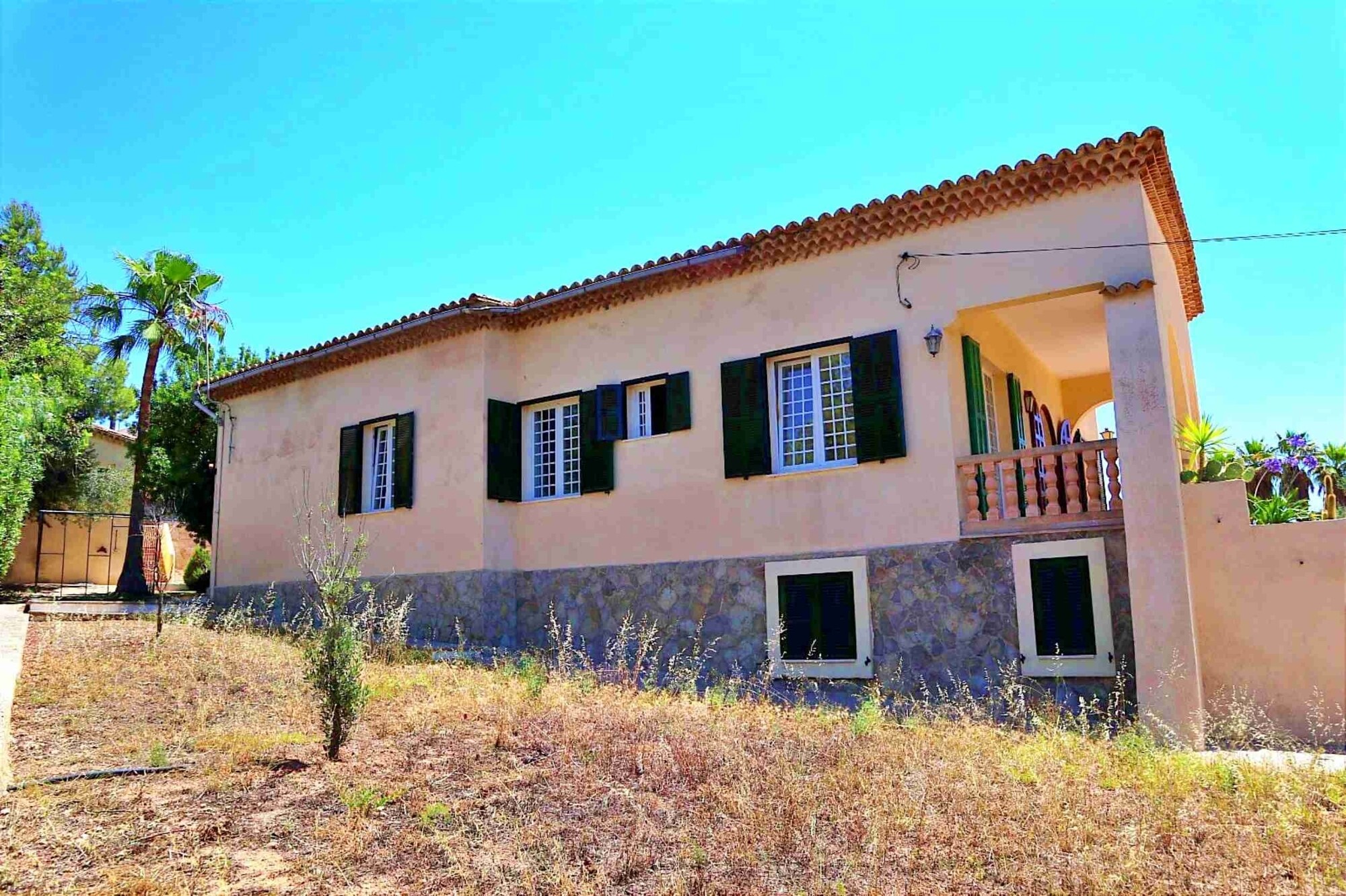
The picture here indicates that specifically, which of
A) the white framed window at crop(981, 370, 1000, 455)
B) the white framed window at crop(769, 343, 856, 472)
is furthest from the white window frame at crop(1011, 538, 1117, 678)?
the white framed window at crop(981, 370, 1000, 455)

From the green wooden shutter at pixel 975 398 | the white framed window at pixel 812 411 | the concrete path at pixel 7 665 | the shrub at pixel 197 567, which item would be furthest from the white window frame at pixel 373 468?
the shrub at pixel 197 567

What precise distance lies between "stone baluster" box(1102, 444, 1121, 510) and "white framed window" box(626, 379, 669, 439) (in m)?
5.69

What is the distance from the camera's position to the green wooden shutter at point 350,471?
51.5 feet

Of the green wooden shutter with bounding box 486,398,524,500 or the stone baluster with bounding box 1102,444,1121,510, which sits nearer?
the stone baluster with bounding box 1102,444,1121,510

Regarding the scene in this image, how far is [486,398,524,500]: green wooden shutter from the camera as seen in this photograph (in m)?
14.0

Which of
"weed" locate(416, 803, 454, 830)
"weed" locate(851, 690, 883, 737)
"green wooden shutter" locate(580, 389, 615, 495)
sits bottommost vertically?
"weed" locate(416, 803, 454, 830)

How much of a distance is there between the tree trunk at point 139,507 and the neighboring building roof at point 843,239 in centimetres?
791

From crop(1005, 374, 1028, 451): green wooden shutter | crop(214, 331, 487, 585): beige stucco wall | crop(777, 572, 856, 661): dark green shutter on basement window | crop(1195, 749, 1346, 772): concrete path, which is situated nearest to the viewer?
crop(1195, 749, 1346, 772): concrete path

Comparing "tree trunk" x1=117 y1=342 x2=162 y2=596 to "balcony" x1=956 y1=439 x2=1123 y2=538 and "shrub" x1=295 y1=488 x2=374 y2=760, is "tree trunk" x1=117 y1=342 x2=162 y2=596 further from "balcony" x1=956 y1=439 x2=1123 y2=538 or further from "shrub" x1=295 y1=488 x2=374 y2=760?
"balcony" x1=956 y1=439 x2=1123 y2=538

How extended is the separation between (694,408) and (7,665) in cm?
819

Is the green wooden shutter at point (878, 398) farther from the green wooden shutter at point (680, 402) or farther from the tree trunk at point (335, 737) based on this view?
the tree trunk at point (335, 737)

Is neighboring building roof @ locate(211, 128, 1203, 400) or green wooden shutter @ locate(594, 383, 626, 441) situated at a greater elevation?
neighboring building roof @ locate(211, 128, 1203, 400)

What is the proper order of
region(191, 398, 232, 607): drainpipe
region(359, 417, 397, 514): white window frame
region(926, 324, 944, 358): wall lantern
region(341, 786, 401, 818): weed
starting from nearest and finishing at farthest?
1. region(341, 786, 401, 818): weed
2. region(926, 324, 944, 358): wall lantern
3. region(359, 417, 397, 514): white window frame
4. region(191, 398, 232, 607): drainpipe

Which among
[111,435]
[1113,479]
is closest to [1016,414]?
[1113,479]
